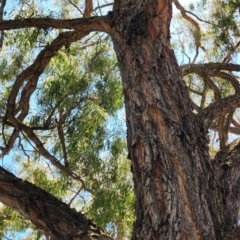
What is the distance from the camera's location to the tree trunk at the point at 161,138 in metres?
1.40

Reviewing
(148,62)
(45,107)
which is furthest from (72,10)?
(148,62)

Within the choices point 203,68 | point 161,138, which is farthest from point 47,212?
point 203,68

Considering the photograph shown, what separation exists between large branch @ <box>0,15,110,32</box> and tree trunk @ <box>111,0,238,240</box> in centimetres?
6

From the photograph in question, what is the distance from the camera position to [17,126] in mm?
2361

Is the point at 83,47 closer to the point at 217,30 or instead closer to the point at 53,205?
the point at 217,30

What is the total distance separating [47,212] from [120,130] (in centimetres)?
130

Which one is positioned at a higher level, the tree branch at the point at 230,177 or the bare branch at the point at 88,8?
the bare branch at the point at 88,8

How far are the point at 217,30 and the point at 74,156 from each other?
113 centimetres

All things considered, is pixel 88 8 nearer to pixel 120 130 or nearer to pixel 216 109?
pixel 120 130

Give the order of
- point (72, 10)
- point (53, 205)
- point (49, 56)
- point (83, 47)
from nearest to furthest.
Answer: point (53, 205) → point (49, 56) → point (83, 47) → point (72, 10)

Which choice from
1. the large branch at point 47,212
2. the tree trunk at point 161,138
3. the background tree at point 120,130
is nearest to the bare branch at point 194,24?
the background tree at point 120,130

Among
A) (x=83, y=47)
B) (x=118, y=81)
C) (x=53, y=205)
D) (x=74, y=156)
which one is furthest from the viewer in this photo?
(x=83, y=47)

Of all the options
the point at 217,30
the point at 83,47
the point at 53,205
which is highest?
the point at 217,30

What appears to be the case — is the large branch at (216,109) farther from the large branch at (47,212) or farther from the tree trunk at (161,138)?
the large branch at (47,212)
